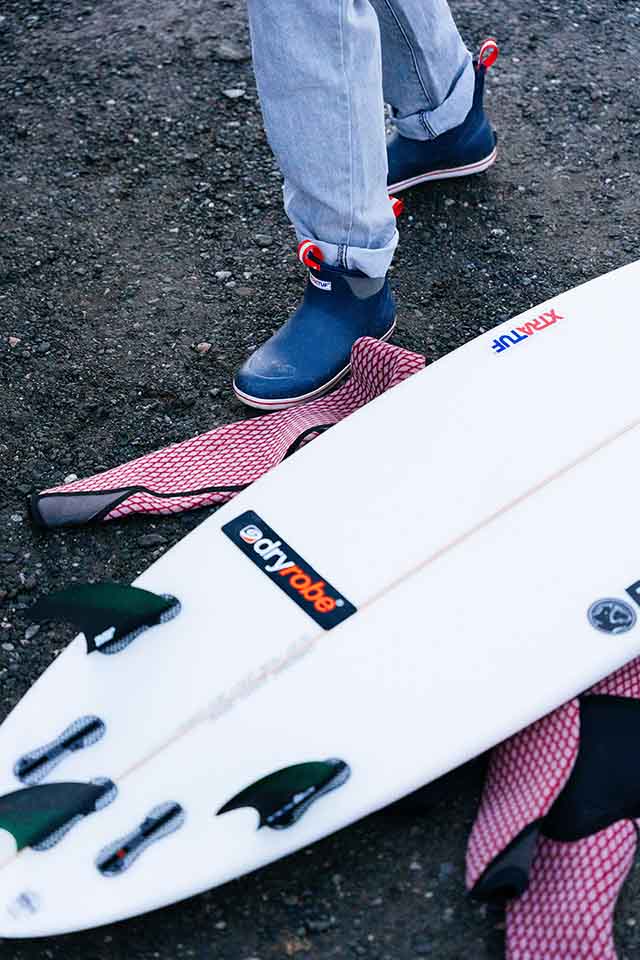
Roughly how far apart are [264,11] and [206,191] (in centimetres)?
112

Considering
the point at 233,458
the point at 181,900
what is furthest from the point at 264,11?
the point at 181,900

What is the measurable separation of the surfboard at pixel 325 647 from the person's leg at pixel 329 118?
415 mm

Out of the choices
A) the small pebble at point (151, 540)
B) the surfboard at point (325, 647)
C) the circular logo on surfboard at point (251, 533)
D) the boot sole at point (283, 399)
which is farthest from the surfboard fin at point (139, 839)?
the boot sole at point (283, 399)

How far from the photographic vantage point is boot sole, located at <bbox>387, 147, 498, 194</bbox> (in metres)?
3.01

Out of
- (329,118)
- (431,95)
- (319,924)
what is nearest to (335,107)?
(329,118)

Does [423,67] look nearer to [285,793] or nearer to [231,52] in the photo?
[231,52]

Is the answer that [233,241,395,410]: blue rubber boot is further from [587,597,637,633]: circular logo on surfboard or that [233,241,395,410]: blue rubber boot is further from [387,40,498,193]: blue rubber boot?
[587,597,637,633]: circular logo on surfboard

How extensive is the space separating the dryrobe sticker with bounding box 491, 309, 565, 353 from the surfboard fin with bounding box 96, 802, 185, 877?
3.73 feet

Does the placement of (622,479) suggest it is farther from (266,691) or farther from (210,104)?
(210,104)

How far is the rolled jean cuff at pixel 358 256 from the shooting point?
2.36 m

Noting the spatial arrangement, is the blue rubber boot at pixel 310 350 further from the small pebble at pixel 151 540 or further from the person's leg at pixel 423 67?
the person's leg at pixel 423 67

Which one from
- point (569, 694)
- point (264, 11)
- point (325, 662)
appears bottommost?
point (569, 694)

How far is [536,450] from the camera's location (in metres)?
2.09

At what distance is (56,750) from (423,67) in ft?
5.81
